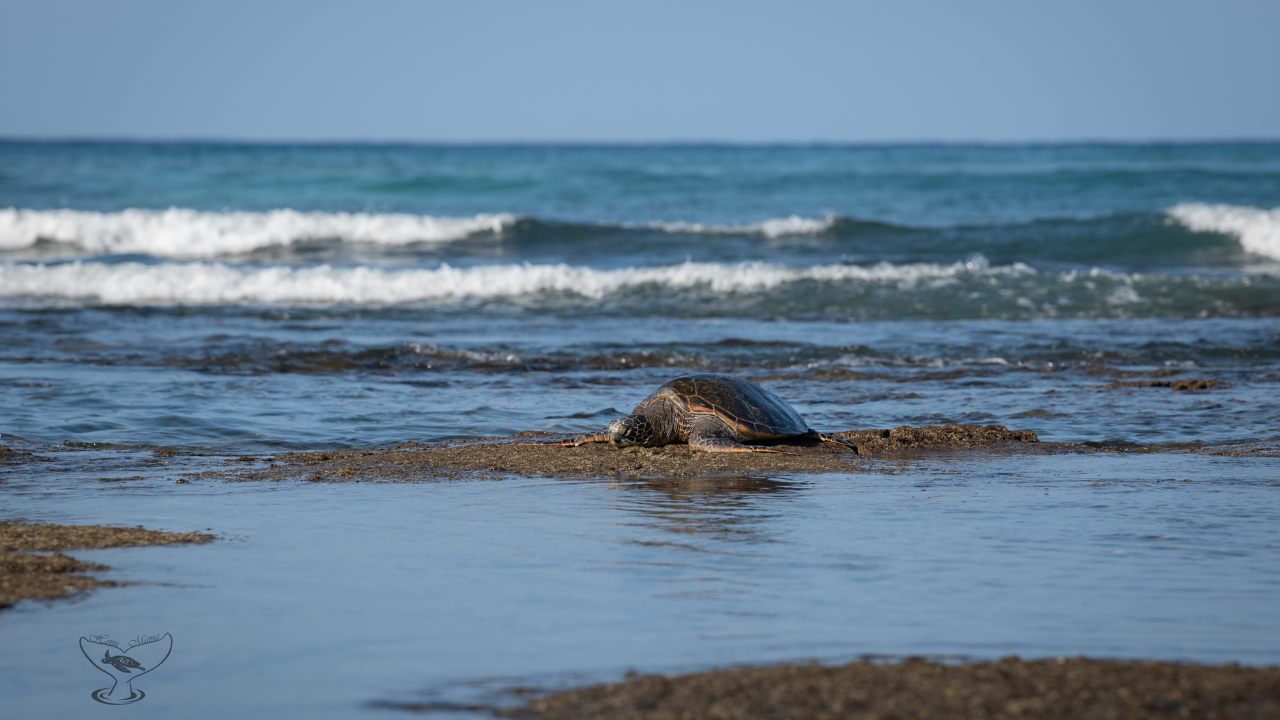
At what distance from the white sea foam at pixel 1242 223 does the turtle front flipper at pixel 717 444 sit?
15.6 metres

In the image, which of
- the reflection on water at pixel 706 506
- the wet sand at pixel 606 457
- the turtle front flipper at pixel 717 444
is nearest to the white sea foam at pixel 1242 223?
the wet sand at pixel 606 457

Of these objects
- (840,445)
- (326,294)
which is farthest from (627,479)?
(326,294)

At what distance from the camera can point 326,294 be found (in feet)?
49.8

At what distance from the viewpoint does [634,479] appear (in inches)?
214

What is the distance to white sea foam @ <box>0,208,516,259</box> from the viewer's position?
20312 millimetres

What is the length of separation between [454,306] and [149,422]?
755 cm

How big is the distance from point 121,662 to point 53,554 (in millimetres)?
1109

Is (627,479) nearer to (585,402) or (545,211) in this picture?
(585,402)

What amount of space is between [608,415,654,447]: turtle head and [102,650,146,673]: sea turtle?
3396mm
